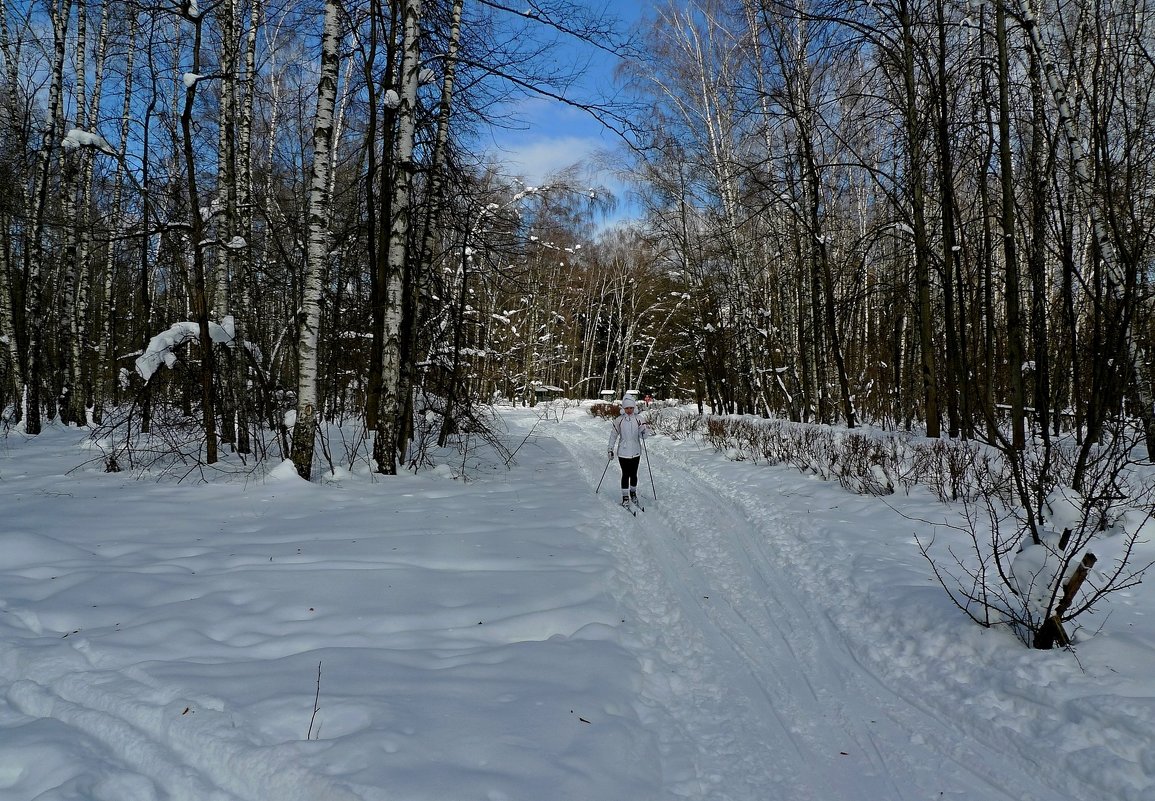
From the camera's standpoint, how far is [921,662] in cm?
337

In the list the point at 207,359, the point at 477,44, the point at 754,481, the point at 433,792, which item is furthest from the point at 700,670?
the point at 477,44

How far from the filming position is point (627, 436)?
7.94m

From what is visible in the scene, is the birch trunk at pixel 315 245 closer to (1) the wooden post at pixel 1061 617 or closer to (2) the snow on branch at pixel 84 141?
(2) the snow on branch at pixel 84 141

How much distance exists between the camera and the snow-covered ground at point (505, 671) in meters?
2.12

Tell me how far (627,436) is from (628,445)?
17cm

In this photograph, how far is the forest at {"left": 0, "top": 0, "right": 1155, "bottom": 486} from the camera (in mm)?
6434

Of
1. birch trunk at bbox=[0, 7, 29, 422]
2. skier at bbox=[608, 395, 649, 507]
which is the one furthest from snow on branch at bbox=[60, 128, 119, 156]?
birch trunk at bbox=[0, 7, 29, 422]

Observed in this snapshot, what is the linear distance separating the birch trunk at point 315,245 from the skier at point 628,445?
4050 mm

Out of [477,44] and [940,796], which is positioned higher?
[477,44]

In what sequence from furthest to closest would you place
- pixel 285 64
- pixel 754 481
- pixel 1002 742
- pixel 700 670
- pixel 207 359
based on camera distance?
pixel 285 64 < pixel 754 481 < pixel 207 359 < pixel 700 670 < pixel 1002 742

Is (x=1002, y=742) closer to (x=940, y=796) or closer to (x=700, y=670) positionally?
(x=940, y=796)

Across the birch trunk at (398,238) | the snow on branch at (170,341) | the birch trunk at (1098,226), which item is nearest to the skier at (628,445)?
the birch trunk at (398,238)

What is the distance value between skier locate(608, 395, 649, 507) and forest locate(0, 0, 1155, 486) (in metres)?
2.89

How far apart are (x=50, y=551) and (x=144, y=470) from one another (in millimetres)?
3863
